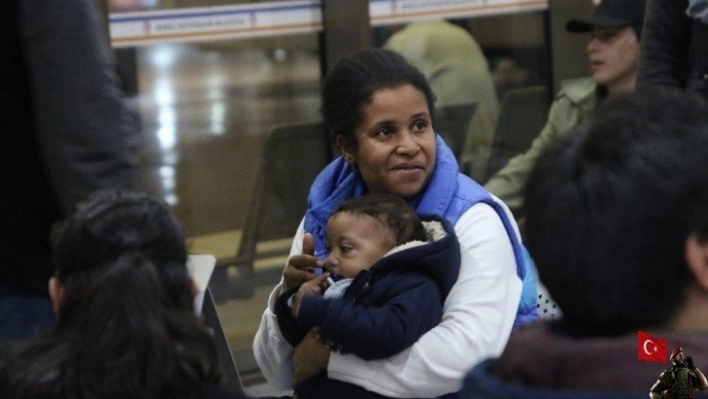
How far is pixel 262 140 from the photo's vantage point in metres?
5.95

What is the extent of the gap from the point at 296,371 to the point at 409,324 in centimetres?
40

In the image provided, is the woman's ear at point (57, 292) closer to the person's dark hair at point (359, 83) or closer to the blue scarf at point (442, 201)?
the blue scarf at point (442, 201)

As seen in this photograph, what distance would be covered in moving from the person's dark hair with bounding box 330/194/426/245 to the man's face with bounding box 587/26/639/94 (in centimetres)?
246

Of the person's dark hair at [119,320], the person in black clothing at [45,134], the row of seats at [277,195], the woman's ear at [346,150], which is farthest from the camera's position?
the row of seats at [277,195]

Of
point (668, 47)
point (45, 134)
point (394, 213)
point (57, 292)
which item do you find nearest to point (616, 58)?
point (668, 47)

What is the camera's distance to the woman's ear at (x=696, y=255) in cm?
180

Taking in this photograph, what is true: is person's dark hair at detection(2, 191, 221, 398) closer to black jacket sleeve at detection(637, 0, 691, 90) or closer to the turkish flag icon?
the turkish flag icon

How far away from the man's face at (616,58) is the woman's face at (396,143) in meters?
2.19

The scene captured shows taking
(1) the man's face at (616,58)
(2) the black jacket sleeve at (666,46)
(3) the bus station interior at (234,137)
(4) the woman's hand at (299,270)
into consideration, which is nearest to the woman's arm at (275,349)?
(4) the woman's hand at (299,270)

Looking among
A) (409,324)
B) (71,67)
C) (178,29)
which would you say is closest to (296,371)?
(409,324)

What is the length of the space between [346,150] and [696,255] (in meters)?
1.88

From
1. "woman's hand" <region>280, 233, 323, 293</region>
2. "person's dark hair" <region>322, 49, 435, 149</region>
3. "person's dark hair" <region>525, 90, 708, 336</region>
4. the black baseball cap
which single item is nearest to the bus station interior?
the black baseball cap

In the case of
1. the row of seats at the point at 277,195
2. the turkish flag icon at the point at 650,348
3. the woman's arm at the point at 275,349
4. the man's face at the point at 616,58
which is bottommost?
the row of seats at the point at 277,195

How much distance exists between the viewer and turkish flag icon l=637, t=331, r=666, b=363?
1828mm
